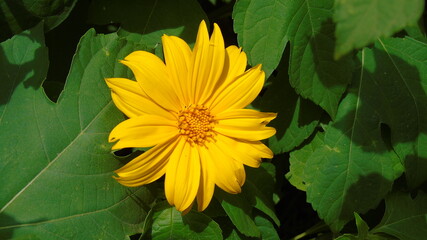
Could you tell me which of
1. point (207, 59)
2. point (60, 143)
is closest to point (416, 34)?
point (207, 59)

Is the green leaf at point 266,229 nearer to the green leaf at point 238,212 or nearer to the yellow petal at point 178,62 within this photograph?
the green leaf at point 238,212

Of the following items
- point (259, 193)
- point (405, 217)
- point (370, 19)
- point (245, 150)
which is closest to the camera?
point (370, 19)

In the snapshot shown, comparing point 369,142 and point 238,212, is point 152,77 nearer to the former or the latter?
point 238,212

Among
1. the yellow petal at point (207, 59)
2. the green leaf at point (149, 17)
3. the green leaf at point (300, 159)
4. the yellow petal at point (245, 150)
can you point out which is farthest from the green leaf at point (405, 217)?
the green leaf at point (149, 17)

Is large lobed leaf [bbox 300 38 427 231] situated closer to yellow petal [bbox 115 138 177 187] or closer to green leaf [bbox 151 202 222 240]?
green leaf [bbox 151 202 222 240]

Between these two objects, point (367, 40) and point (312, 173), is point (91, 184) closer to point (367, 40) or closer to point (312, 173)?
point (312, 173)

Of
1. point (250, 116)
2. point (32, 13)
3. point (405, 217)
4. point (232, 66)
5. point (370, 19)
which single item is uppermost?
point (370, 19)
